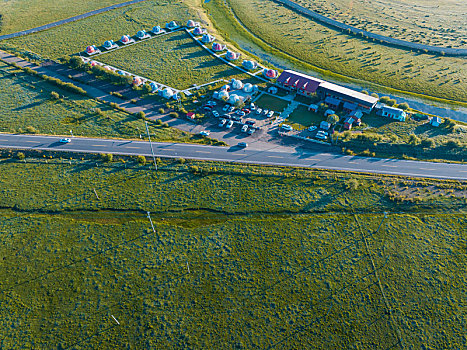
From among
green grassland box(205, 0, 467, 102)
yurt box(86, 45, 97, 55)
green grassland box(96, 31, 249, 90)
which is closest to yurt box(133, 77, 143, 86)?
green grassland box(96, 31, 249, 90)

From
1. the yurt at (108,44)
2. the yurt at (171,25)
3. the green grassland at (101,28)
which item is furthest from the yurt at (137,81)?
the yurt at (171,25)

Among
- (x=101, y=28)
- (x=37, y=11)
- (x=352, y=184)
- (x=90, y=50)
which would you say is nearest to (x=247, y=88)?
(x=352, y=184)

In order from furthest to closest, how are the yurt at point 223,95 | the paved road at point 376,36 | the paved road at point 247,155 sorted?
1. the paved road at point 376,36
2. the yurt at point 223,95
3. the paved road at point 247,155

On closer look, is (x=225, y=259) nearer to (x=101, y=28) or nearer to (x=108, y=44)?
(x=108, y=44)

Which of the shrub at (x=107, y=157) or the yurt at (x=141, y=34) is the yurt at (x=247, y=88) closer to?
the shrub at (x=107, y=157)

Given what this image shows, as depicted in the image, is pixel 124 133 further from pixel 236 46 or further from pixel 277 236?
pixel 236 46

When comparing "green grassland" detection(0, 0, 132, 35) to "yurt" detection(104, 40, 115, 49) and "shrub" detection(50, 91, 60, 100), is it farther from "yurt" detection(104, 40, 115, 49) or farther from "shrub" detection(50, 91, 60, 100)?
"shrub" detection(50, 91, 60, 100)
